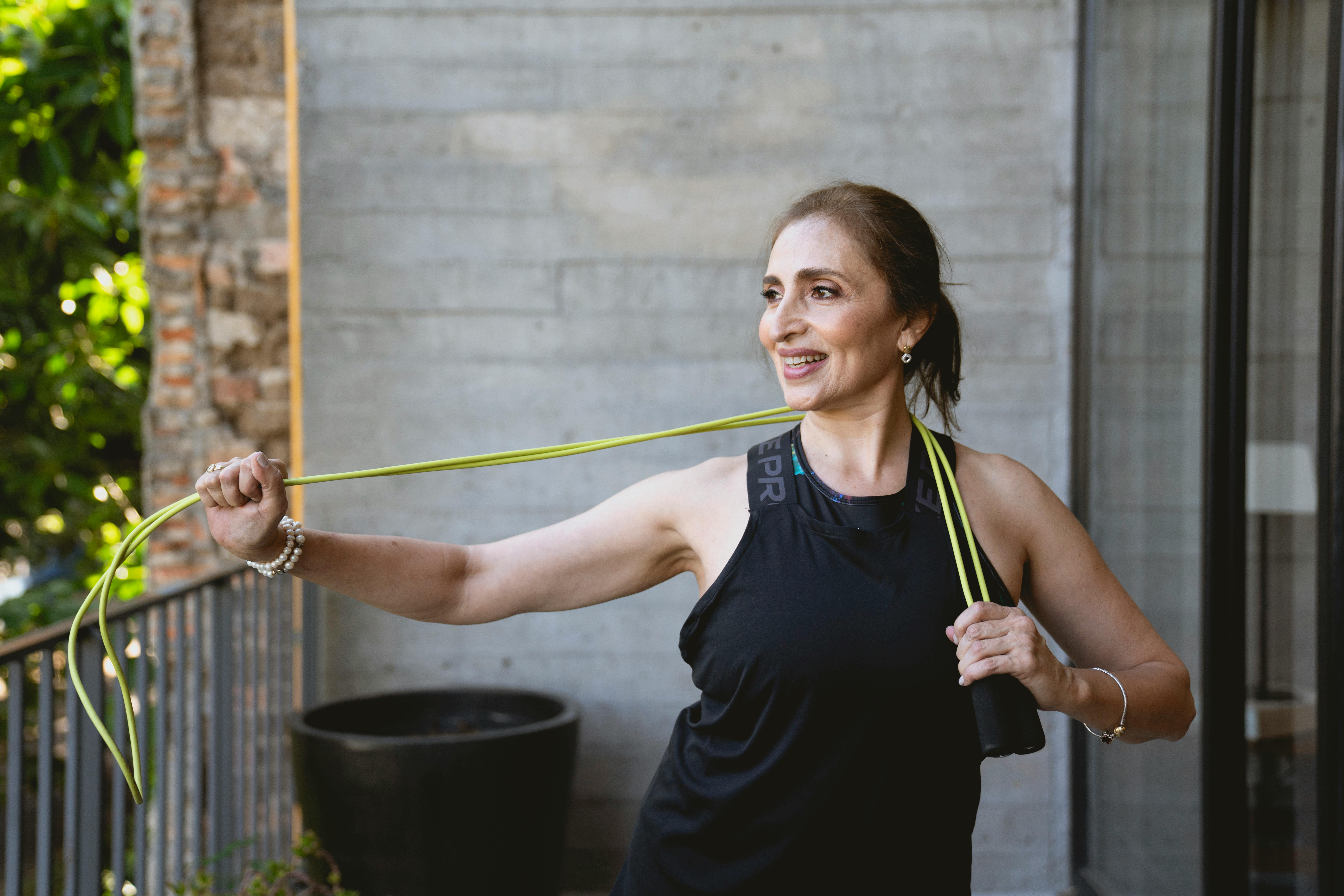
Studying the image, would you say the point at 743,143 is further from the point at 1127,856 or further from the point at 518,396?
the point at 1127,856

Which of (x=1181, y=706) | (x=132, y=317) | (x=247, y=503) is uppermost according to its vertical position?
(x=132, y=317)

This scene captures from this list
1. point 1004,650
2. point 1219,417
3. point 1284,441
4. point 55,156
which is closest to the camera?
point 1004,650

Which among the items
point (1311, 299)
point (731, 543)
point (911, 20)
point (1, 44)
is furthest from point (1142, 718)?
point (1, 44)

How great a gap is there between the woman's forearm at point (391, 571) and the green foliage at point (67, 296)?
3.27m

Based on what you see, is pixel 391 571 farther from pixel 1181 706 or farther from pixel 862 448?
pixel 1181 706

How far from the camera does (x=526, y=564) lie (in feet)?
4.48

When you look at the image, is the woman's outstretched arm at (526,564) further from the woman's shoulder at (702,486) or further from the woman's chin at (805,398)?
the woman's chin at (805,398)

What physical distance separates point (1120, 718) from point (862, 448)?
1.44ft

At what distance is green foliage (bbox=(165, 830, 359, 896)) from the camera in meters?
2.19

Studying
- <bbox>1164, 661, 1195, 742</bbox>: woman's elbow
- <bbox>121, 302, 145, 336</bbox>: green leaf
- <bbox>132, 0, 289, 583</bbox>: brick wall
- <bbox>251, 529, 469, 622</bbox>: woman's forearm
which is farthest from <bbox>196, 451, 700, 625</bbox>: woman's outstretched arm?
<bbox>121, 302, 145, 336</bbox>: green leaf

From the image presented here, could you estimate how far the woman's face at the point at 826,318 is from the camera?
4.10 feet

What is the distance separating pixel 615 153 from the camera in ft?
9.73

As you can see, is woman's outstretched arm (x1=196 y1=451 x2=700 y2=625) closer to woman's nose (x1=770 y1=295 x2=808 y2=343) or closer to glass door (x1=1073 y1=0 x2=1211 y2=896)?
woman's nose (x1=770 y1=295 x2=808 y2=343)

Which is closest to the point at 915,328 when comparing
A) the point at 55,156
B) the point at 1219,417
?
the point at 1219,417
